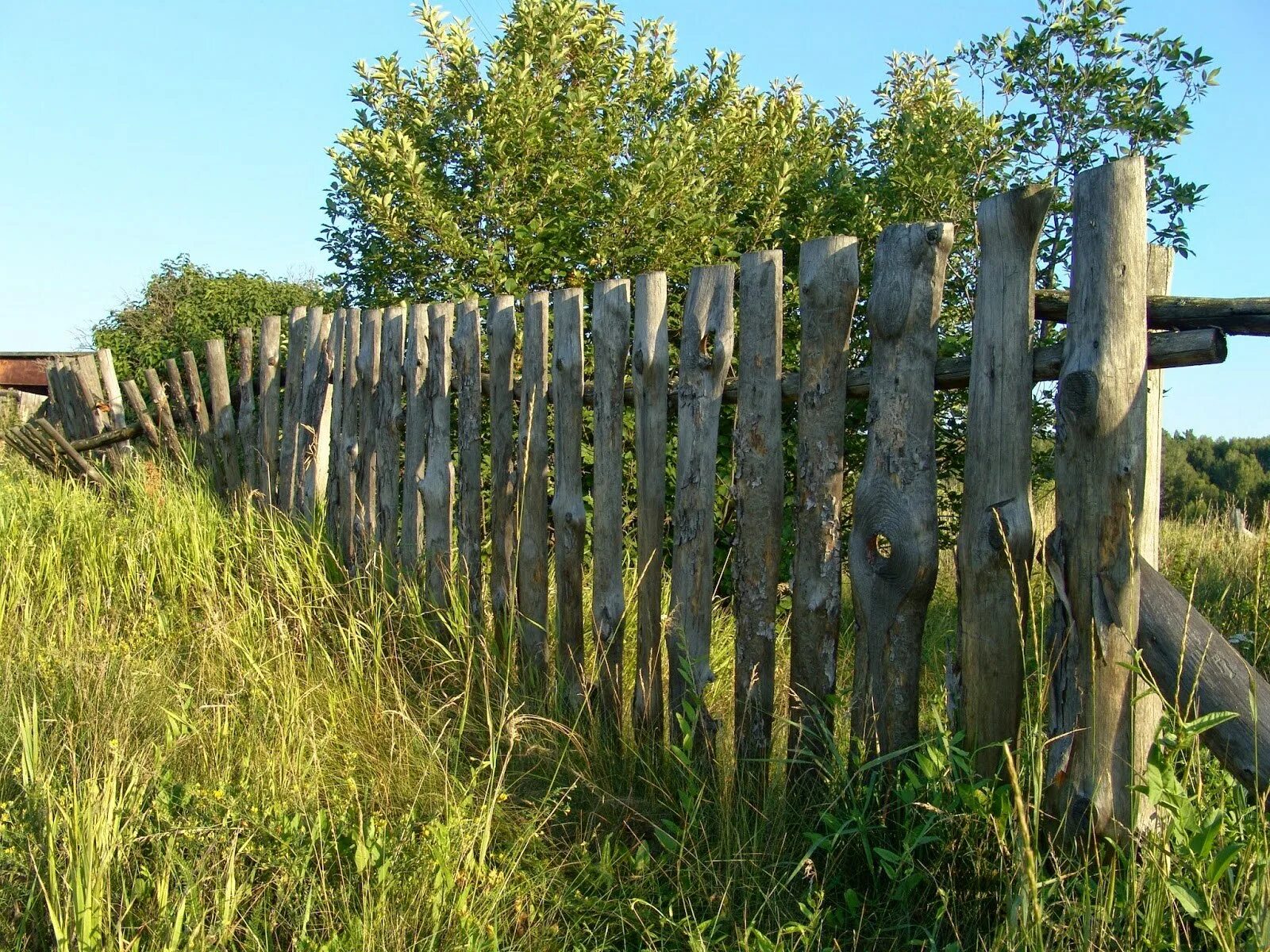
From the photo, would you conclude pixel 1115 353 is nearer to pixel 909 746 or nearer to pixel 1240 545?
pixel 909 746

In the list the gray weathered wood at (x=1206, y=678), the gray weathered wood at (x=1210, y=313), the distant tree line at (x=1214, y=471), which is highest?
the gray weathered wood at (x=1210, y=313)

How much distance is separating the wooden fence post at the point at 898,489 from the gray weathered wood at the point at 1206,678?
0.55 meters

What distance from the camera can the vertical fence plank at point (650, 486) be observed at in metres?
3.43

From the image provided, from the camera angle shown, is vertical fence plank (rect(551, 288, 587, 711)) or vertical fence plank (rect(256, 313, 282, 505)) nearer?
vertical fence plank (rect(551, 288, 587, 711))

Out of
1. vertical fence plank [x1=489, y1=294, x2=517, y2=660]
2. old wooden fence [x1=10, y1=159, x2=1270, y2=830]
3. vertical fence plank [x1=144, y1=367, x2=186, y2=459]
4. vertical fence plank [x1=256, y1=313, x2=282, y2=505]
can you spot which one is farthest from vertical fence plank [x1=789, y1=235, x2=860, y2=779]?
vertical fence plank [x1=144, y1=367, x2=186, y2=459]

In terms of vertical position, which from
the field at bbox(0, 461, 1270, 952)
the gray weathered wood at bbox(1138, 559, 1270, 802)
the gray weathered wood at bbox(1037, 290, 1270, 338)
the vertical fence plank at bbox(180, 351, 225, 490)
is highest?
the gray weathered wood at bbox(1037, 290, 1270, 338)

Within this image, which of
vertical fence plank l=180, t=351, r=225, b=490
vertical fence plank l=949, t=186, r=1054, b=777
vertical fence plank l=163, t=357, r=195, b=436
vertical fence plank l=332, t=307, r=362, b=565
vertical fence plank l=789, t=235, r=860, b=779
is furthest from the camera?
vertical fence plank l=163, t=357, r=195, b=436

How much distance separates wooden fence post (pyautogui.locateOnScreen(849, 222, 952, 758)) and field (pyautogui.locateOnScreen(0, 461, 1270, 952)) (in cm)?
21

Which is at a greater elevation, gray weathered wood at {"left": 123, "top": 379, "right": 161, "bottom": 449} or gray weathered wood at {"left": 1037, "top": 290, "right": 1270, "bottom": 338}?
gray weathered wood at {"left": 1037, "top": 290, "right": 1270, "bottom": 338}

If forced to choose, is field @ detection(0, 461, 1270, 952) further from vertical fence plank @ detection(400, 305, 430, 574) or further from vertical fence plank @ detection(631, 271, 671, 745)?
vertical fence plank @ detection(400, 305, 430, 574)

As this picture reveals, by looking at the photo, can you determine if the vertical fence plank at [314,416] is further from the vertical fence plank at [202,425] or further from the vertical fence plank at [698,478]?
the vertical fence plank at [698,478]

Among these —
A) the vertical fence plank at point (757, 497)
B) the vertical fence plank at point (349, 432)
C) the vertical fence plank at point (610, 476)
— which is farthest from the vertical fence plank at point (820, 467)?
the vertical fence plank at point (349, 432)

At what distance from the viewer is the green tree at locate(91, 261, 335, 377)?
12.6 m

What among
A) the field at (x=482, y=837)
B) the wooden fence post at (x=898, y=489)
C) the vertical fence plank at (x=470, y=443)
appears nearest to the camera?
the field at (x=482, y=837)
